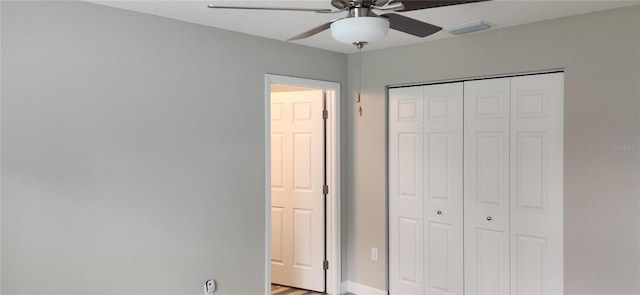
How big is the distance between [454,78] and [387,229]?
1.44 metres

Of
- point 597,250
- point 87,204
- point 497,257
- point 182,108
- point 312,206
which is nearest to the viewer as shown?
point 87,204

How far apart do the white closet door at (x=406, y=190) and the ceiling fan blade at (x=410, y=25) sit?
66.3 inches

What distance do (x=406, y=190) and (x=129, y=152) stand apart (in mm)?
2272

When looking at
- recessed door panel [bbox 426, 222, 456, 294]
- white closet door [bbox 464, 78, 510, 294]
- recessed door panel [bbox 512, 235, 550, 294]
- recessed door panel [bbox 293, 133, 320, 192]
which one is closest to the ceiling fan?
white closet door [bbox 464, 78, 510, 294]

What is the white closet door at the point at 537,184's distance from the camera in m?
3.17

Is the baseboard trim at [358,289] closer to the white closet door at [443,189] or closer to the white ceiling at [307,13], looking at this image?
the white closet door at [443,189]

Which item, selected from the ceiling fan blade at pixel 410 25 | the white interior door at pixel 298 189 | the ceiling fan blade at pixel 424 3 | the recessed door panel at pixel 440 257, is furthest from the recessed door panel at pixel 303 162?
the ceiling fan blade at pixel 424 3

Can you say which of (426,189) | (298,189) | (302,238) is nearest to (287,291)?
(302,238)

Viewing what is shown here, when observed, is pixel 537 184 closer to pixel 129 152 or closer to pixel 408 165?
pixel 408 165

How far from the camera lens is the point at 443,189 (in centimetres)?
378

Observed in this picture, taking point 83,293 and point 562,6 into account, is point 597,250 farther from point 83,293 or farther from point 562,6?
point 83,293

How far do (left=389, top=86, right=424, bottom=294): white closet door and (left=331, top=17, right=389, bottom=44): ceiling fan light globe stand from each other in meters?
2.08

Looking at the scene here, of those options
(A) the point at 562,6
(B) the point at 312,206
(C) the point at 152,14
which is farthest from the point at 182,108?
(A) the point at 562,6

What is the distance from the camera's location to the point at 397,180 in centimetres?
409
